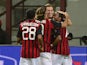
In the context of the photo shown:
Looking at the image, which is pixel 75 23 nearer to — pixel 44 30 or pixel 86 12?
pixel 86 12

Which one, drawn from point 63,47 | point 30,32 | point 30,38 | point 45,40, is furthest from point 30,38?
point 63,47

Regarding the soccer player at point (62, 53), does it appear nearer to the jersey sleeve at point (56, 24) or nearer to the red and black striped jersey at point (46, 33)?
the jersey sleeve at point (56, 24)

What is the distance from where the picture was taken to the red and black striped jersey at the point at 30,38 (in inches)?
277

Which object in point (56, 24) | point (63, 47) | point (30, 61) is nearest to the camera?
point (30, 61)

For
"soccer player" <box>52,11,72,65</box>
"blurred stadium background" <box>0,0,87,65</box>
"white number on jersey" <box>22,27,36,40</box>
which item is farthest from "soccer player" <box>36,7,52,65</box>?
"blurred stadium background" <box>0,0,87,65</box>

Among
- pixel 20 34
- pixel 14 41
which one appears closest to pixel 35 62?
pixel 20 34

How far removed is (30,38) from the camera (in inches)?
279

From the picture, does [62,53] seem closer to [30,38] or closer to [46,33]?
[46,33]

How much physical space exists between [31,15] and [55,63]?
1325 mm

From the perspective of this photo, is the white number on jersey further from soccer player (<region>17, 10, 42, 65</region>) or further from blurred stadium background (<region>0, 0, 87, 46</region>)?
blurred stadium background (<region>0, 0, 87, 46</region>)

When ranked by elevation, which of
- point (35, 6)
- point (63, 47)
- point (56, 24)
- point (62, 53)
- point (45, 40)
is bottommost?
point (62, 53)

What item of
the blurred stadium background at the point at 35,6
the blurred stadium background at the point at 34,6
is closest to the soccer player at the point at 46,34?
the blurred stadium background at the point at 35,6

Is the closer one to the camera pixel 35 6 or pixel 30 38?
pixel 30 38

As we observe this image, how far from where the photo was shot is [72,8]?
10.6m
